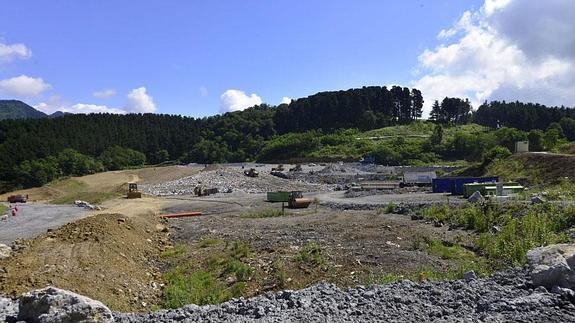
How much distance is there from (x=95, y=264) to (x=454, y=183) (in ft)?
110

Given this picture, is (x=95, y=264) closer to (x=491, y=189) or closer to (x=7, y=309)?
(x=7, y=309)

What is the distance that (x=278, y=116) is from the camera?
568 feet

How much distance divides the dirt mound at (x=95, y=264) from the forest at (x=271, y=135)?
223 feet

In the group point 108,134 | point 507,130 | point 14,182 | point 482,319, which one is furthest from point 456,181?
point 108,134

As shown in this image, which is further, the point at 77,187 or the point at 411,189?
the point at 77,187

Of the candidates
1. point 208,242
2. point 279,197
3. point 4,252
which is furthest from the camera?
point 279,197

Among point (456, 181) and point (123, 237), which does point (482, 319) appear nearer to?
point (123, 237)

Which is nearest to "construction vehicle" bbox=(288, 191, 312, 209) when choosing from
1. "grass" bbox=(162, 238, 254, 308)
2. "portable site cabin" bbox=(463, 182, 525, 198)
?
"portable site cabin" bbox=(463, 182, 525, 198)

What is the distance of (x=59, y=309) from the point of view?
882 cm

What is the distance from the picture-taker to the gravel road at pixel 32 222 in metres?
30.2

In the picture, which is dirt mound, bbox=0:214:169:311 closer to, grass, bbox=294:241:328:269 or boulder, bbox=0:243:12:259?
boulder, bbox=0:243:12:259

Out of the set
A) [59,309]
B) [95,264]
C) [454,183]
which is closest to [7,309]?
[59,309]

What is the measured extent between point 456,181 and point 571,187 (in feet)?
40.4

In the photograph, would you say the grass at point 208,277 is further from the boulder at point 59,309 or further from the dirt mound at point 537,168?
the dirt mound at point 537,168
